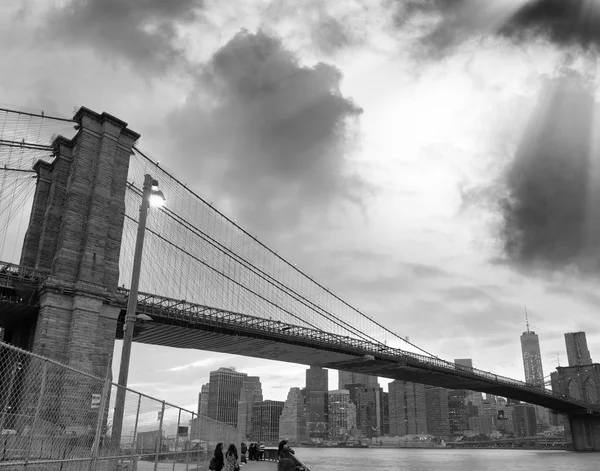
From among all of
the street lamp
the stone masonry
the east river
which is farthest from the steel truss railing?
the street lamp

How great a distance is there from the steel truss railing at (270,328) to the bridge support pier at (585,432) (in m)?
6.72

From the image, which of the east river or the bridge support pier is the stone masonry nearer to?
the east river

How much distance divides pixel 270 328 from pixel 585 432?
89.0m

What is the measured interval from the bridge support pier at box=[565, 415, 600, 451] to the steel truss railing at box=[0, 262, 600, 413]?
672 cm

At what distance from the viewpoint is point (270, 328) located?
57.3m

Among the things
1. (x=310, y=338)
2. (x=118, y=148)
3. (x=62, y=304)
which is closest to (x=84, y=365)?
(x=62, y=304)

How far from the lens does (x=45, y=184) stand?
129 ft

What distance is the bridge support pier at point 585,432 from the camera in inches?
4269

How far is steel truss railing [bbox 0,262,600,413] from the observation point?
1299 inches

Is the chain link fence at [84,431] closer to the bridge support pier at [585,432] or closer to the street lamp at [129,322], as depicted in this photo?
the street lamp at [129,322]

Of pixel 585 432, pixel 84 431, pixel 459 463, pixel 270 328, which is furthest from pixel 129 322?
pixel 585 432

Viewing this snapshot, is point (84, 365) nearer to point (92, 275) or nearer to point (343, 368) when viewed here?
point (92, 275)

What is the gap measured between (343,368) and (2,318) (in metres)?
53.6

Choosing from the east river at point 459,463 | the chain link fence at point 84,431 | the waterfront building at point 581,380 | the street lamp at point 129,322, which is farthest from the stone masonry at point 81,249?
the waterfront building at point 581,380
